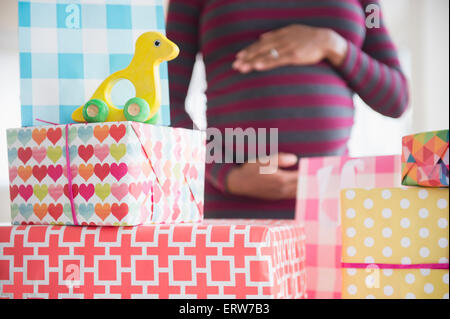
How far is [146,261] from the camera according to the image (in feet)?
2.00

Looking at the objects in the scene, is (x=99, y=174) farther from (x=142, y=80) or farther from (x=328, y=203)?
(x=328, y=203)

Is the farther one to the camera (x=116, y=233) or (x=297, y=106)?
(x=297, y=106)

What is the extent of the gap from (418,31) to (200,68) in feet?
2.21

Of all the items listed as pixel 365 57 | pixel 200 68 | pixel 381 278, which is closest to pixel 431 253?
pixel 381 278

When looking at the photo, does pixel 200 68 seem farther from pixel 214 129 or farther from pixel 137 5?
pixel 137 5

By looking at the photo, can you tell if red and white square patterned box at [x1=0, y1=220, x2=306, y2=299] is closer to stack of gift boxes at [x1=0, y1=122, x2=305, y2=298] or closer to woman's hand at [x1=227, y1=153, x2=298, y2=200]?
stack of gift boxes at [x1=0, y1=122, x2=305, y2=298]

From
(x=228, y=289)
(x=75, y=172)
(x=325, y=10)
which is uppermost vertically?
(x=325, y=10)

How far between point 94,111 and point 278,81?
23.3 inches

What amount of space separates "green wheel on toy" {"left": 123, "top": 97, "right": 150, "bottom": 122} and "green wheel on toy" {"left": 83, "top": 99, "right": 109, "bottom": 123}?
33 millimetres

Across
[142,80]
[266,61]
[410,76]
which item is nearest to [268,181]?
[266,61]

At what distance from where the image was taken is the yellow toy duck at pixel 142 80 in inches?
26.0

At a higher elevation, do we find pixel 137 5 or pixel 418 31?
pixel 418 31

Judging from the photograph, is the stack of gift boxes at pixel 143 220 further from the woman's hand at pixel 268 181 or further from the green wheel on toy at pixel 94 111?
the woman's hand at pixel 268 181

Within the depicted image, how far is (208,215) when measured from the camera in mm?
1242
